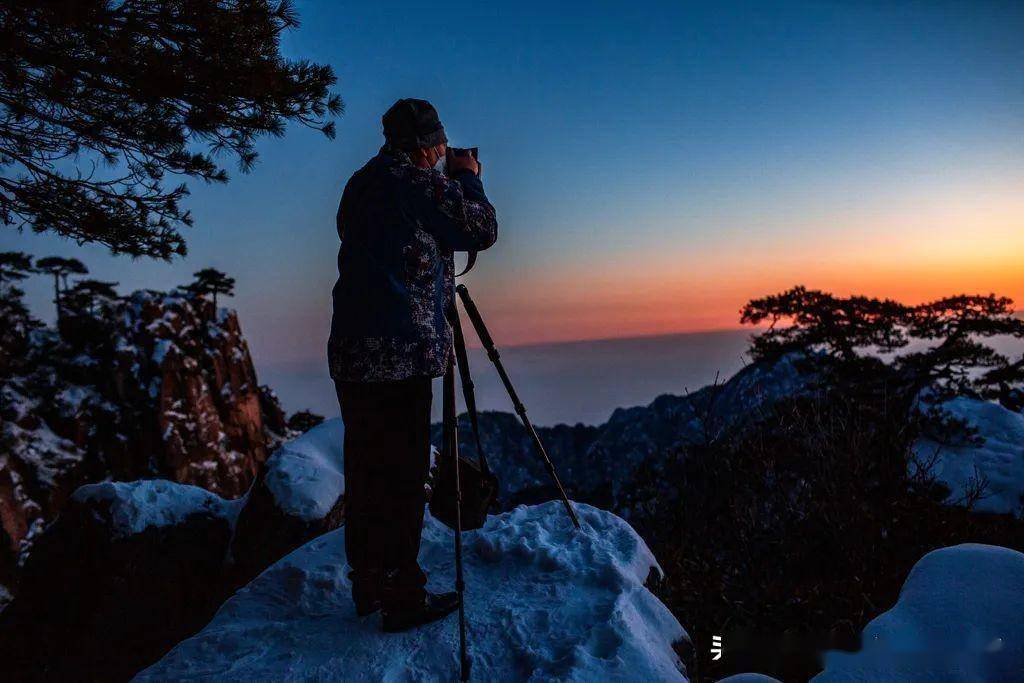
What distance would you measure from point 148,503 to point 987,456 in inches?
395

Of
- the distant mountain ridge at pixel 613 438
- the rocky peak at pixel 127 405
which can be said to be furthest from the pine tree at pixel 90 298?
the distant mountain ridge at pixel 613 438

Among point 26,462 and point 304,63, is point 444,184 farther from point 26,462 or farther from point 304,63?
point 26,462

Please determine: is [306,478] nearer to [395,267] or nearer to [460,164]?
[395,267]

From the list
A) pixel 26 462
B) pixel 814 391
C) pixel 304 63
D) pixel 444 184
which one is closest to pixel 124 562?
pixel 444 184

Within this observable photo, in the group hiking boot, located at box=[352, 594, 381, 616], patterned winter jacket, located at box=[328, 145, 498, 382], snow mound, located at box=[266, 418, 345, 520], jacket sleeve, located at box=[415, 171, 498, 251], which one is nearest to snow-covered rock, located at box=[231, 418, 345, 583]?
snow mound, located at box=[266, 418, 345, 520]

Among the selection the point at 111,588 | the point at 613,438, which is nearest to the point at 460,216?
the point at 111,588

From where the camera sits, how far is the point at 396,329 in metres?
2.81

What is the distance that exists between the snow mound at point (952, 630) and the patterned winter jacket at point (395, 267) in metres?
2.20

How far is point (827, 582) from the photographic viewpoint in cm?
605

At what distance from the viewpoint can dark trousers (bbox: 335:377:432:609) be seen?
Answer: 2.96 meters

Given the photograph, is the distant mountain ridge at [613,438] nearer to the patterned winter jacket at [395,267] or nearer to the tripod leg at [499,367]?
the tripod leg at [499,367]

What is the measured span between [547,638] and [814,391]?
8.14 m

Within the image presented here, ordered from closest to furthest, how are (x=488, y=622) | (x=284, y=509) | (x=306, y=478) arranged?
(x=488, y=622) → (x=284, y=509) → (x=306, y=478)

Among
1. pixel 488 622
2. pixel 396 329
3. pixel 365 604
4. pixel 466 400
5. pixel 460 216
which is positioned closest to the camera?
pixel 396 329
